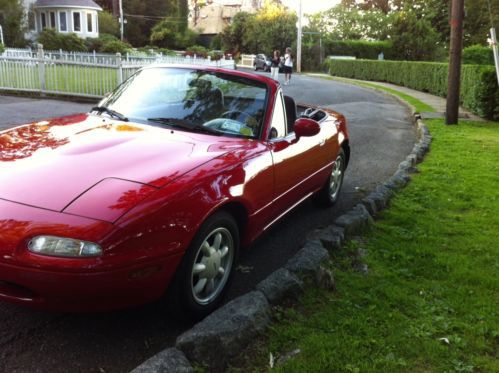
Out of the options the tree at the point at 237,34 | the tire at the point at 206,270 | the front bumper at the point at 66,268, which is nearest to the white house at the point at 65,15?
the tree at the point at 237,34

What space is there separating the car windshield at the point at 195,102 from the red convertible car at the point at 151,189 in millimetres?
12

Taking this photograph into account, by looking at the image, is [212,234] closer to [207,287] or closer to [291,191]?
[207,287]

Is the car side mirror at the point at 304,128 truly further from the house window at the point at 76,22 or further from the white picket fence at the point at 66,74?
the house window at the point at 76,22

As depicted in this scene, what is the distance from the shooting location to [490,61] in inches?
989

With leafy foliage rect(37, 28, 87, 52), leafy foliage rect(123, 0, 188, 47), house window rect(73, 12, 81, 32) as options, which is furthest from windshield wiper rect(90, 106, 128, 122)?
leafy foliage rect(123, 0, 188, 47)

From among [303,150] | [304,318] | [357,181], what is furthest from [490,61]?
[304,318]

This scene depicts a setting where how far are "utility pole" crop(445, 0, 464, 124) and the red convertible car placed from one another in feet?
33.3

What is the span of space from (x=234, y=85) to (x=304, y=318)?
2.12 meters

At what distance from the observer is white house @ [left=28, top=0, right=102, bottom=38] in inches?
1793

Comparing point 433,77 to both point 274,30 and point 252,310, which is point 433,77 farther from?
point 274,30

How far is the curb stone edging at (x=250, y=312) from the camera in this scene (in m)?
2.65

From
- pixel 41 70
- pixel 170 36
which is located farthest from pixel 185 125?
pixel 170 36

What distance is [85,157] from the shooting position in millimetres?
3270

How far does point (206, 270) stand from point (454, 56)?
12419 millimetres
